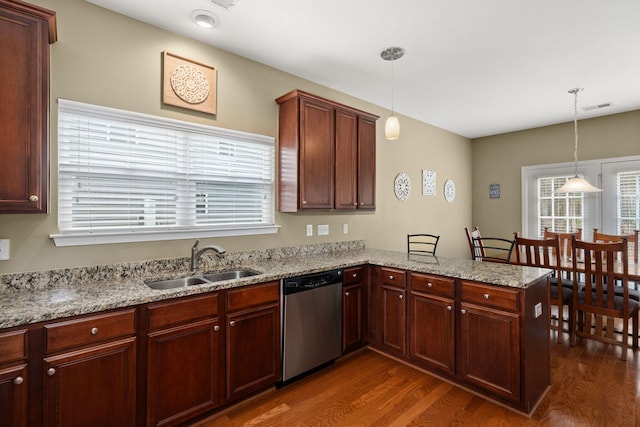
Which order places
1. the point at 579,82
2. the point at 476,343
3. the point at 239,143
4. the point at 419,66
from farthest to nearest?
the point at 579,82, the point at 419,66, the point at 239,143, the point at 476,343

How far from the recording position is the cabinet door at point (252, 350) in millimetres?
2205

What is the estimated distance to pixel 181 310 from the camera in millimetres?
1975

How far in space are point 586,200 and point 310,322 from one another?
4703mm

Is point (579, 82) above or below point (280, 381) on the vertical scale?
above

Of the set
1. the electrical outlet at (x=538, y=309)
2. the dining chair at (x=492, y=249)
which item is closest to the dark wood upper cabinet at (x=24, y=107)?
the electrical outlet at (x=538, y=309)

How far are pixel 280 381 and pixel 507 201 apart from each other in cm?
497

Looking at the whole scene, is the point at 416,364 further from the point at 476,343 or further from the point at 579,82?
the point at 579,82

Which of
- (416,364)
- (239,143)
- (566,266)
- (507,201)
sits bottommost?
(416,364)

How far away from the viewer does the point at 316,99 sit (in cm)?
310

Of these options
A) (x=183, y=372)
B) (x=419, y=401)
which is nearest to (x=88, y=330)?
(x=183, y=372)

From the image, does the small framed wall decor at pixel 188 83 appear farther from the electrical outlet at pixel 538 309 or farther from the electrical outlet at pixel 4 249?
the electrical outlet at pixel 538 309

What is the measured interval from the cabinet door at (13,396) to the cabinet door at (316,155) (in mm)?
2109

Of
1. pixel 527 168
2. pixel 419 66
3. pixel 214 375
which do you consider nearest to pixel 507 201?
pixel 527 168

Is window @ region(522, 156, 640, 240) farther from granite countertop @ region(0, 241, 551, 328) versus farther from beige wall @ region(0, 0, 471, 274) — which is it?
granite countertop @ region(0, 241, 551, 328)
